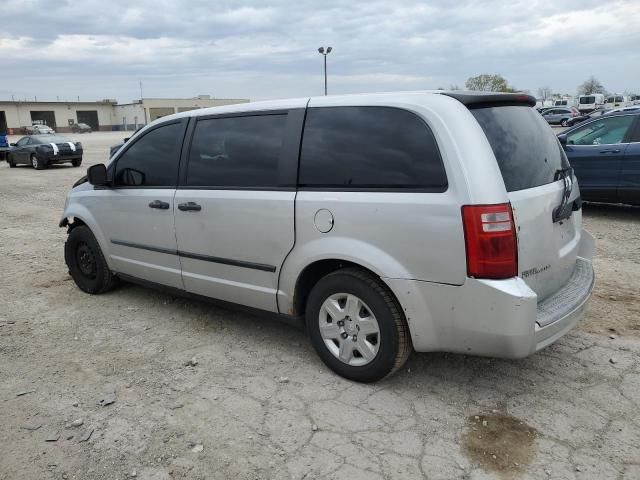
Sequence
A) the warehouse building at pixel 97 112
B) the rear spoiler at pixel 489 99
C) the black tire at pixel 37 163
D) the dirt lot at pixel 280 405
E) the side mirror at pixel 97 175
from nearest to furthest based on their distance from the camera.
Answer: the dirt lot at pixel 280 405 < the rear spoiler at pixel 489 99 < the side mirror at pixel 97 175 < the black tire at pixel 37 163 < the warehouse building at pixel 97 112

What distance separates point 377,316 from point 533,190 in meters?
1.13

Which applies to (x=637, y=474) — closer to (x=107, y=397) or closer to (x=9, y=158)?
(x=107, y=397)

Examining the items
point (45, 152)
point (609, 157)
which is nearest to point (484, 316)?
point (609, 157)

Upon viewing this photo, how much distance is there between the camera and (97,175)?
457 centimetres

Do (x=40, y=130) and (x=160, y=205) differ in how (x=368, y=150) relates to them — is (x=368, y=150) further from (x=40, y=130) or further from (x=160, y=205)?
(x=40, y=130)

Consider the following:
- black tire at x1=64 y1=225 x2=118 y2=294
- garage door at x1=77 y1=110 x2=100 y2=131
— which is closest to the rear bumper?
black tire at x1=64 y1=225 x2=118 y2=294

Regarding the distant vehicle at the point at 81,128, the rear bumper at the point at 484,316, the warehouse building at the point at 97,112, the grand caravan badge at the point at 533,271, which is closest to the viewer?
the rear bumper at the point at 484,316

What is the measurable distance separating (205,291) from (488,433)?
2256 mm

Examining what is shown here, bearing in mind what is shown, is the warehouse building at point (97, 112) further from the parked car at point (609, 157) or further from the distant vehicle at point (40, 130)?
the parked car at point (609, 157)

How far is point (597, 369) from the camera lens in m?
3.44

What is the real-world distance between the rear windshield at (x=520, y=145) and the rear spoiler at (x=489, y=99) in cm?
3

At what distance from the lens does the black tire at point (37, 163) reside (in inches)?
816

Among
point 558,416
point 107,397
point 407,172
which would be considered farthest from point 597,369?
point 107,397

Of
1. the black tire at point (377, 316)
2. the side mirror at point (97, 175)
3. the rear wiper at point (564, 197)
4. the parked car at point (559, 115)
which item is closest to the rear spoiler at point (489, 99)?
the rear wiper at point (564, 197)
